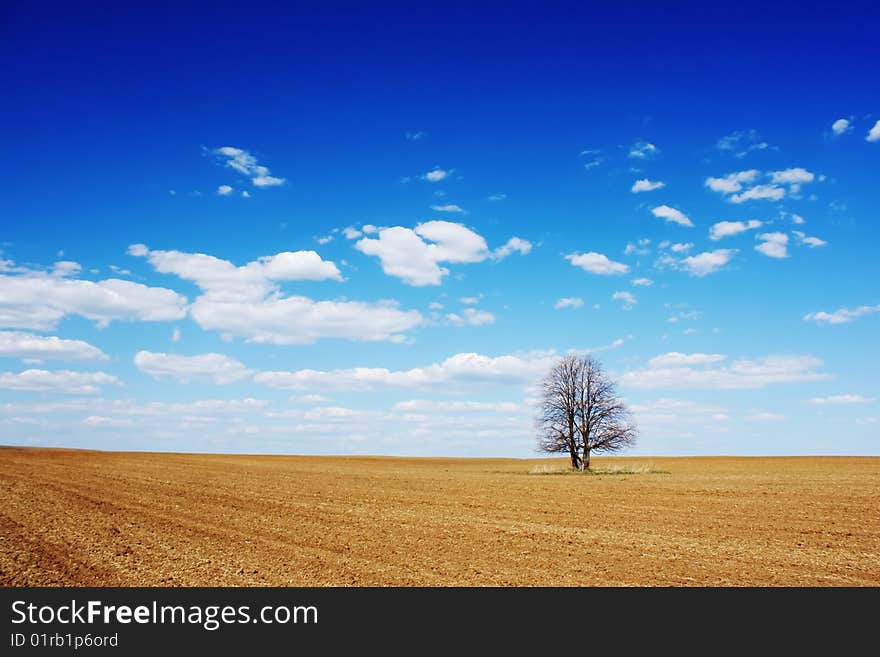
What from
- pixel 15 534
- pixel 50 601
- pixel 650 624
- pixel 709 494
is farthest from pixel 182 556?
pixel 709 494

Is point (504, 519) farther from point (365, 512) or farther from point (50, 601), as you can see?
point (50, 601)

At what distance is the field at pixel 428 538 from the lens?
1119 centimetres

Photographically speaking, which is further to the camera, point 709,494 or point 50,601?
point 709,494

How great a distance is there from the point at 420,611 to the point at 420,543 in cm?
555

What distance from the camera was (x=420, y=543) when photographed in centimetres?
1436

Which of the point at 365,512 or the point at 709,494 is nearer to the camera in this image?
the point at 365,512

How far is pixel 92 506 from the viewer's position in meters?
20.7

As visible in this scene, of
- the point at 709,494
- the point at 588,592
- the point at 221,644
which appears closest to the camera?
the point at 221,644

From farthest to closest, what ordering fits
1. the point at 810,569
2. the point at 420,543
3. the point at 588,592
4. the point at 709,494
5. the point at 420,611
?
the point at 709,494, the point at 420,543, the point at 810,569, the point at 588,592, the point at 420,611

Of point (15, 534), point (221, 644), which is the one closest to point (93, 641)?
point (221, 644)

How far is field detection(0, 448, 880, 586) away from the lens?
11.2 meters

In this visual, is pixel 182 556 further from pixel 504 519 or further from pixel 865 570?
pixel 865 570

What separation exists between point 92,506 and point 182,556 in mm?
10522

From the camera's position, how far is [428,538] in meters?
15.1
